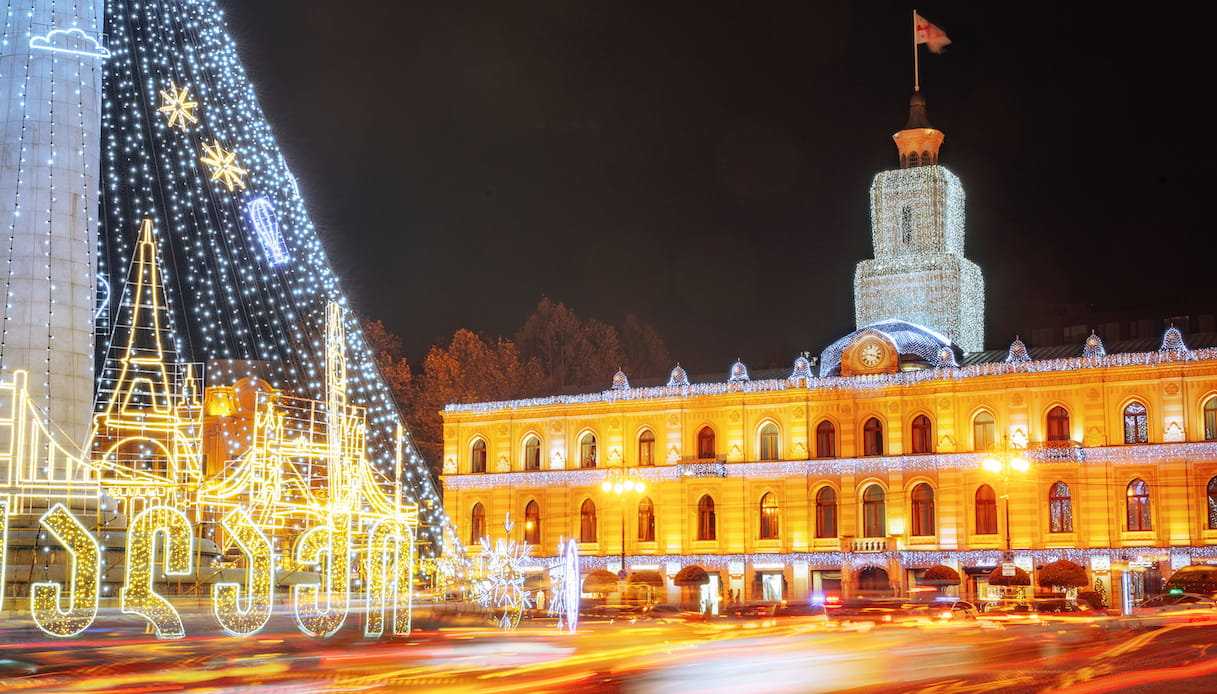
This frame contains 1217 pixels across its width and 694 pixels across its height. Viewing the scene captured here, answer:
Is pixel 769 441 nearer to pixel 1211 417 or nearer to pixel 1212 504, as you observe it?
pixel 1211 417

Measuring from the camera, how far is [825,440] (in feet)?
200

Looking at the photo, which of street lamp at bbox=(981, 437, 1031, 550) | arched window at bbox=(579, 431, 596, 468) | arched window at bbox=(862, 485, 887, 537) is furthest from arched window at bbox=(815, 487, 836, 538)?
arched window at bbox=(579, 431, 596, 468)

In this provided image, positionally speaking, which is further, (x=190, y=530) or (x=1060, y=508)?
(x=1060, y=508)

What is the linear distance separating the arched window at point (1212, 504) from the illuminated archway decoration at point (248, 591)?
4083 cm

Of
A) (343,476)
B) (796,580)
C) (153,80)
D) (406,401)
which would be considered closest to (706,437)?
(796,580)

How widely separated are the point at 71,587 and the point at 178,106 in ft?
39.9

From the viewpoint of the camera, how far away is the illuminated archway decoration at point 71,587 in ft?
66.4

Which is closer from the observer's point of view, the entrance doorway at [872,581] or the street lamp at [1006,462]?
the street lamp at [1006,462]

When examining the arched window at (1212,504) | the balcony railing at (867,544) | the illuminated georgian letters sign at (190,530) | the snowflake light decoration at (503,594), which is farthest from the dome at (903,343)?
the illuminated georgian letters sign at (190,530)

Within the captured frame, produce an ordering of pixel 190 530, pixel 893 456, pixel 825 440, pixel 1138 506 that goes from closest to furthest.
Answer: pixel 190 530, pixel 1138 506, pixel 893 456, pixel 825 440

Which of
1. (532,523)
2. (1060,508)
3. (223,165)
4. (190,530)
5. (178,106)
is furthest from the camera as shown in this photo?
(532,523)

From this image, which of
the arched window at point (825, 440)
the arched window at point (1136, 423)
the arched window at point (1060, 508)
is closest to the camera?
the arched window at point (1136, 423)

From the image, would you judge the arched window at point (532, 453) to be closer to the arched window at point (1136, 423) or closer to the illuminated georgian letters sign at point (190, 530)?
the arched window at point (1136, 423)


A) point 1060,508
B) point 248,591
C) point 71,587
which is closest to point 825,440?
point 1060,508
